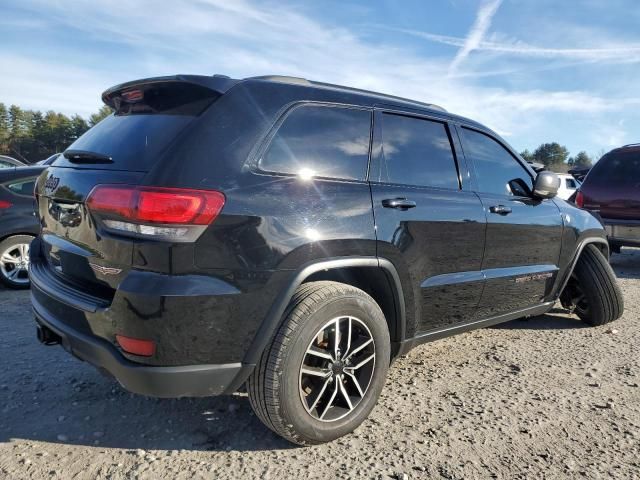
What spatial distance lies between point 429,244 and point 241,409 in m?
1.44

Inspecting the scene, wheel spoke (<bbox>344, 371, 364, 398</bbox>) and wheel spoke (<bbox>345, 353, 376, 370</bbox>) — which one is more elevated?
wheel spoke (<bbox>345, 353, 376, 370</bbox>)

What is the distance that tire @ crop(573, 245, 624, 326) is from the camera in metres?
4.28

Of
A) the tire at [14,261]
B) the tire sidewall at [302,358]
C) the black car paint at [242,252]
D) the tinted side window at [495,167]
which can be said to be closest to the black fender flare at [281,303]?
the black car paint at [242,252]

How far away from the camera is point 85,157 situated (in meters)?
2.41

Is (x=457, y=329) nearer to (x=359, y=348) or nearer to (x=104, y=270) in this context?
(x=359, y=348)

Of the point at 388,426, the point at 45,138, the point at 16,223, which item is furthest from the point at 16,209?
the point at 45,138

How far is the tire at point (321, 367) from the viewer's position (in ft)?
7.13

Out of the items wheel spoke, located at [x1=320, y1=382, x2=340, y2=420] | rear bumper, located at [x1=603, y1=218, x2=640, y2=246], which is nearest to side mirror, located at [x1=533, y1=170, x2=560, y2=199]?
wheel spoke, located at [x1=320, y1=382, x2=340, y2=420]

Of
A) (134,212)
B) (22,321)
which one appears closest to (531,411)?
(134,212)

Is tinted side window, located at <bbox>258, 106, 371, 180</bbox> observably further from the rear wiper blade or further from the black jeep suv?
the rear wiper blade

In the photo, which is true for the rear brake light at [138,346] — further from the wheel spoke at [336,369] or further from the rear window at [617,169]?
the rear window at [617,169]

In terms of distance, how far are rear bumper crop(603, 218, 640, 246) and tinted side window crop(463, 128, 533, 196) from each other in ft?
13.4

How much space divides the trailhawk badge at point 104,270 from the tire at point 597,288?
4.00 m

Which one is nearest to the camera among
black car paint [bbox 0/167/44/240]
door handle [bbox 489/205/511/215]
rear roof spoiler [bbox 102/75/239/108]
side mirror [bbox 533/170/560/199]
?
rear roof spoiler [bbox 102/75/239/108]
